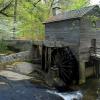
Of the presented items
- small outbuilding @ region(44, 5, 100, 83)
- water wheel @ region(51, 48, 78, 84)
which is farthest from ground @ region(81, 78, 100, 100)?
water wheel @ region(51, 48, 78, 84)

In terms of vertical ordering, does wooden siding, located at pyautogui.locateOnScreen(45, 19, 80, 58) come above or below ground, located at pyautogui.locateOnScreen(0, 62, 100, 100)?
above

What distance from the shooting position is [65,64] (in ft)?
46.9

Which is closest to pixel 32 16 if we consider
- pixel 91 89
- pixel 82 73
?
pixel 82 73

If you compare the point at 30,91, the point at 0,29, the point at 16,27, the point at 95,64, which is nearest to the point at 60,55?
the point at 95,64

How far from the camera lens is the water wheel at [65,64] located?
549 inches

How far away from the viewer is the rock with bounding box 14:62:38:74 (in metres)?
14.0

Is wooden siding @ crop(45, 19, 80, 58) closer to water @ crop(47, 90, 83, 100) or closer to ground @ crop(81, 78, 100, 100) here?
ground @ crop(81, 78, 100, 100)

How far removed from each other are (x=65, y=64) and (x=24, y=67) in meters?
3.00

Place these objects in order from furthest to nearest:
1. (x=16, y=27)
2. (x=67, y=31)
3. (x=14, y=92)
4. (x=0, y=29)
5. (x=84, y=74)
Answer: (x=16, y=27) < (x=0, y=29) < (x=67, y=31) < (x=84, y=74) < (x=14, y=92)

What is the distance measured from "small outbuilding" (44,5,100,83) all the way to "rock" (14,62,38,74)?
7.09 feet

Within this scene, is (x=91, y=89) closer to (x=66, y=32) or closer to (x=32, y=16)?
(x=66, y=32)

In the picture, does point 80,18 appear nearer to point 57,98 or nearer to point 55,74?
point 55,74

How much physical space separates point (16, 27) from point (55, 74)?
9846mm

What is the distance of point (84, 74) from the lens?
548 inches
